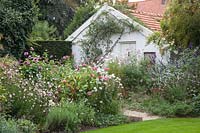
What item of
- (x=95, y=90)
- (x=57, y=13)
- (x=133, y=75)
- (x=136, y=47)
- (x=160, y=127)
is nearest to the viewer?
(x=160, y=127)

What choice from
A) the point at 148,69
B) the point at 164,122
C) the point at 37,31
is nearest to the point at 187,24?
the point at 148,69

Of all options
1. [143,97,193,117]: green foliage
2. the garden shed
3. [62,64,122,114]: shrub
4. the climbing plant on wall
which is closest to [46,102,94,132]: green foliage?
[62,64,122,114]: shrub

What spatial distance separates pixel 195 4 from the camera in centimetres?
1397

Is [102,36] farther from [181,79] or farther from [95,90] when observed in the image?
[95,90]

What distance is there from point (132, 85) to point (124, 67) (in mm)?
811

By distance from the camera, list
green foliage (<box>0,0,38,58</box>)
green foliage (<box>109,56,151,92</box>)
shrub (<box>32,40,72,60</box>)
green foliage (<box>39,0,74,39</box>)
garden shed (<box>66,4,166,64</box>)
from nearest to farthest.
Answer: green foliage (<box>109,56,151,92</box>) < green foliage (<box>0,0,38,58</box>) < garden shed (<box>66,4,166,64</box>) < shrub (<box>32,40,72,60</box>) < green foliage (<box>39,0,74,39</box>)

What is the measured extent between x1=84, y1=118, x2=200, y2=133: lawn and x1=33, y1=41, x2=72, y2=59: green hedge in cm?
1153

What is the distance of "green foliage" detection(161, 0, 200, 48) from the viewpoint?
46.4ft

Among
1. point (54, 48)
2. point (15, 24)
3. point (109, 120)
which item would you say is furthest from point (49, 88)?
point (54, 48)

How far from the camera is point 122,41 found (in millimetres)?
19406

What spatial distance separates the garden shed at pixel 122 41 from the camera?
18042mm

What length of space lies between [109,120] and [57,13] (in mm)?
20201

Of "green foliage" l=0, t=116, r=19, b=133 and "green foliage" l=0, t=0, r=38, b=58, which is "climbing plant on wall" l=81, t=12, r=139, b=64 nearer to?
"green foliage" l=0, t=0, r=38, b=58

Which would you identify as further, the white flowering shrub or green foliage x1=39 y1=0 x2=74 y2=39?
green foliage x1=39 y1=0 x2=74 y2=39
